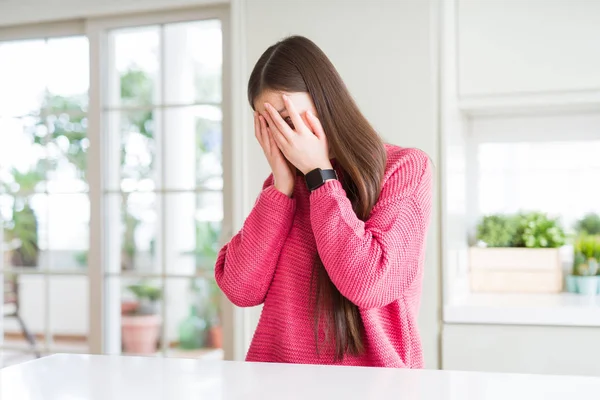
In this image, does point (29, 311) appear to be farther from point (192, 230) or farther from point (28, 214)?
point (28, 214)

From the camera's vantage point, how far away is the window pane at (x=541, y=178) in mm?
2561

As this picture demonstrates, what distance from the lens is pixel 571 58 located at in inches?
85.4

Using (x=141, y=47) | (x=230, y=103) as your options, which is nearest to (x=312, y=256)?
(x=230, y=103)

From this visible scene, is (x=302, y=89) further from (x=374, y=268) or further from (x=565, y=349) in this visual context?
(x=565, y=349)

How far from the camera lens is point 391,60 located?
86.7 inches

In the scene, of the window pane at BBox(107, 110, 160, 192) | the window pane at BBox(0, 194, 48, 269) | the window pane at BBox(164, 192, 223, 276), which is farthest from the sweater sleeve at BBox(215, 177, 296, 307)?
the window pane at BBox(0, 194, 48, 269)

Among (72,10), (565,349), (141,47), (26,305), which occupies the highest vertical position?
(141,47)

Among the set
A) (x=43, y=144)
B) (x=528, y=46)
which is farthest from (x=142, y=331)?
(x=528, y=46)

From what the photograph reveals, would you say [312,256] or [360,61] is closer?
[312,256]

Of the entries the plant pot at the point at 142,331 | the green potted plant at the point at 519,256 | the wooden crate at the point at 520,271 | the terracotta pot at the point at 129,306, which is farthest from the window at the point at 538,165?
the terracotta pot at the point at 129,306

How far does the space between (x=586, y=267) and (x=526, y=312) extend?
0.47m

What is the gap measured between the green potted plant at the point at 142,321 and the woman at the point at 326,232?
3648 mm

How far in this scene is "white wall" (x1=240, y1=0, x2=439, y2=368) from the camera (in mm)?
2145

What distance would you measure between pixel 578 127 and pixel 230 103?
1380 millimetres
